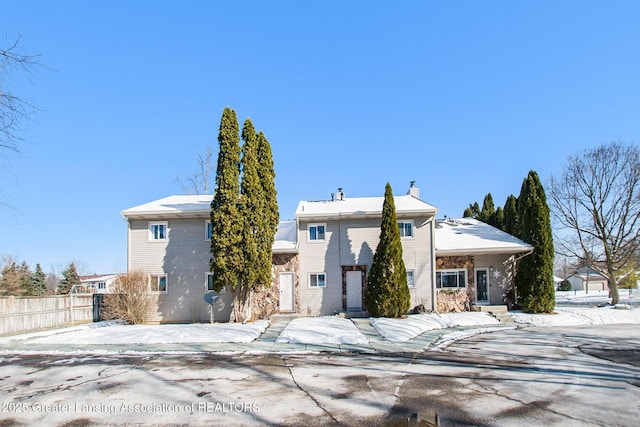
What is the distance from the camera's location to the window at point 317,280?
19.5m

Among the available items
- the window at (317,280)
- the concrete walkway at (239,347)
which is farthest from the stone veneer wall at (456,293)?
the concrete walkway at (239,347)

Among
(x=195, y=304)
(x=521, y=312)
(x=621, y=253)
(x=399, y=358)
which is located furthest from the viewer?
(x=621, y=253)

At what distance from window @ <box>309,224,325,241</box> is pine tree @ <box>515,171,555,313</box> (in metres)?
9.54

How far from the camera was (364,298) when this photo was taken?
18562mm

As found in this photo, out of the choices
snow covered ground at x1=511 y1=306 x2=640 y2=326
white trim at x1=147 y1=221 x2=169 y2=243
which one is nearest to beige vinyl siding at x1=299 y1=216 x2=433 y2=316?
snow covered ground at x1=511 y1=306 x2=640 y2=326

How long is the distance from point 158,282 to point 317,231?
7.31 m

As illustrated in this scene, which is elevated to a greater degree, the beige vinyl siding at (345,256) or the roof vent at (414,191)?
the roof vent at (414,191)

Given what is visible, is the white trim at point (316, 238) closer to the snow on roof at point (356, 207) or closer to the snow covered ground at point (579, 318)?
the snow on roof at point (356, 207)

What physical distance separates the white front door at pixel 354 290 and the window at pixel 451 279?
3.95 meters

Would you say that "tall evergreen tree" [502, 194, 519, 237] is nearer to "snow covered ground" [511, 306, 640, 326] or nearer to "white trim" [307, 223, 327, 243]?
"snow covered ground" [511, 306, 640, 326]

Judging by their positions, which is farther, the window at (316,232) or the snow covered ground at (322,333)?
the window at (316,232)

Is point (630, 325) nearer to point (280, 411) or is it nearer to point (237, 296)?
point (237, 296)

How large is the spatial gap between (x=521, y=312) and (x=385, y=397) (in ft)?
51.1

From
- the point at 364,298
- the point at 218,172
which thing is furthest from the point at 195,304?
the point at 364,298
